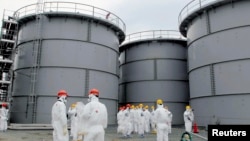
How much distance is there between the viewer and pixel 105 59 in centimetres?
1723

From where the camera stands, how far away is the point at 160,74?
2059 centimetres

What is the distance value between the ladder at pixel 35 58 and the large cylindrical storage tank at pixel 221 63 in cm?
996

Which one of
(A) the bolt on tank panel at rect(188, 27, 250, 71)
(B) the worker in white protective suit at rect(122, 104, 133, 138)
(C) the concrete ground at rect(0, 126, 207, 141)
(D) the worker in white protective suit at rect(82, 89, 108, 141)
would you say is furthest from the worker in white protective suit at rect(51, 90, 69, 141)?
(A) the bolt on tank panel at rect(188, 27, 250, 71)

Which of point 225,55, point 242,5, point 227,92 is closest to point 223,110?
point 227,92

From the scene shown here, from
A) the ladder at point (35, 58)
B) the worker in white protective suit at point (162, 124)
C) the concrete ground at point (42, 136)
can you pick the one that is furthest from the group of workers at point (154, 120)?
the ladder at point (35, 58)

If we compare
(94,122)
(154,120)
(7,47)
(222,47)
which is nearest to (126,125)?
(154,120)

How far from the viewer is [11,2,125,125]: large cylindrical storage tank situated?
15070mm

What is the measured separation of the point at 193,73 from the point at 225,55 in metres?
2.95

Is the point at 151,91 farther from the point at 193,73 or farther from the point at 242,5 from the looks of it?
the point at 242,5

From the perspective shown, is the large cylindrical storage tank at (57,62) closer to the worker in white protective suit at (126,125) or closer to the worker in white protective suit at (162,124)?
the worker in white protective suit at (126,125)

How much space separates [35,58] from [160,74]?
33.3ft

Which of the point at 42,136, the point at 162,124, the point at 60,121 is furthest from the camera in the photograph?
the point at 42,136

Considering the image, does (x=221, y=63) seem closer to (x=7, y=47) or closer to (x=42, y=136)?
(x=42, y=136)

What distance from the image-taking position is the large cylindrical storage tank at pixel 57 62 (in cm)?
1507
